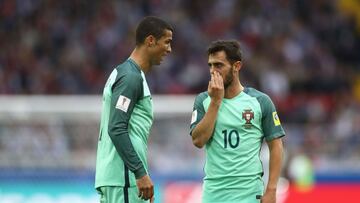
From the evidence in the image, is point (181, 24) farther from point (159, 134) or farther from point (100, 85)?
point (159, 134)

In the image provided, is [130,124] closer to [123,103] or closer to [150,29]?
[123,103]

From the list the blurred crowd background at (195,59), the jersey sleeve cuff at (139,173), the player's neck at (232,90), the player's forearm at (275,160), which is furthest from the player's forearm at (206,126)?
the blurred crowd background at (195,59)

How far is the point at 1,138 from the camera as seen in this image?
16.3 m

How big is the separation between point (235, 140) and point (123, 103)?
86cm

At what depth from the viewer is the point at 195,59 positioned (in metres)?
20.6

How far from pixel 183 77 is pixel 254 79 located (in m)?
1.29

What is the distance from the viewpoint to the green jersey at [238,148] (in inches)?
293

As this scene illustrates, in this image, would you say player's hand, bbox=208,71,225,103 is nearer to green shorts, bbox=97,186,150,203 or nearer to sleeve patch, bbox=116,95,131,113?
sleeve patch, bbox=116,95,131,113

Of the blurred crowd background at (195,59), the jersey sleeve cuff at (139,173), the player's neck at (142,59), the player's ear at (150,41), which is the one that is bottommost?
the jersey sleeve cuff at (139,173)

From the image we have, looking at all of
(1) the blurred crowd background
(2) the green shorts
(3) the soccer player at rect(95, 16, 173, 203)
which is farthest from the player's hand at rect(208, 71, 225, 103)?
(1) the blurred crowd background

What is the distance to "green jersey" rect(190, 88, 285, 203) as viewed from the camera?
7445 mm

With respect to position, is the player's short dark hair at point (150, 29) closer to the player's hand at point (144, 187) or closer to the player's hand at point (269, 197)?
the player's hand at point (144, 187)

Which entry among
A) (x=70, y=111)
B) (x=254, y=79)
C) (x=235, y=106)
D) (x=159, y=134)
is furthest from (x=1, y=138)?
(x=235, y=106)

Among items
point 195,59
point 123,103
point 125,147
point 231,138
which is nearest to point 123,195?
point 125,147
